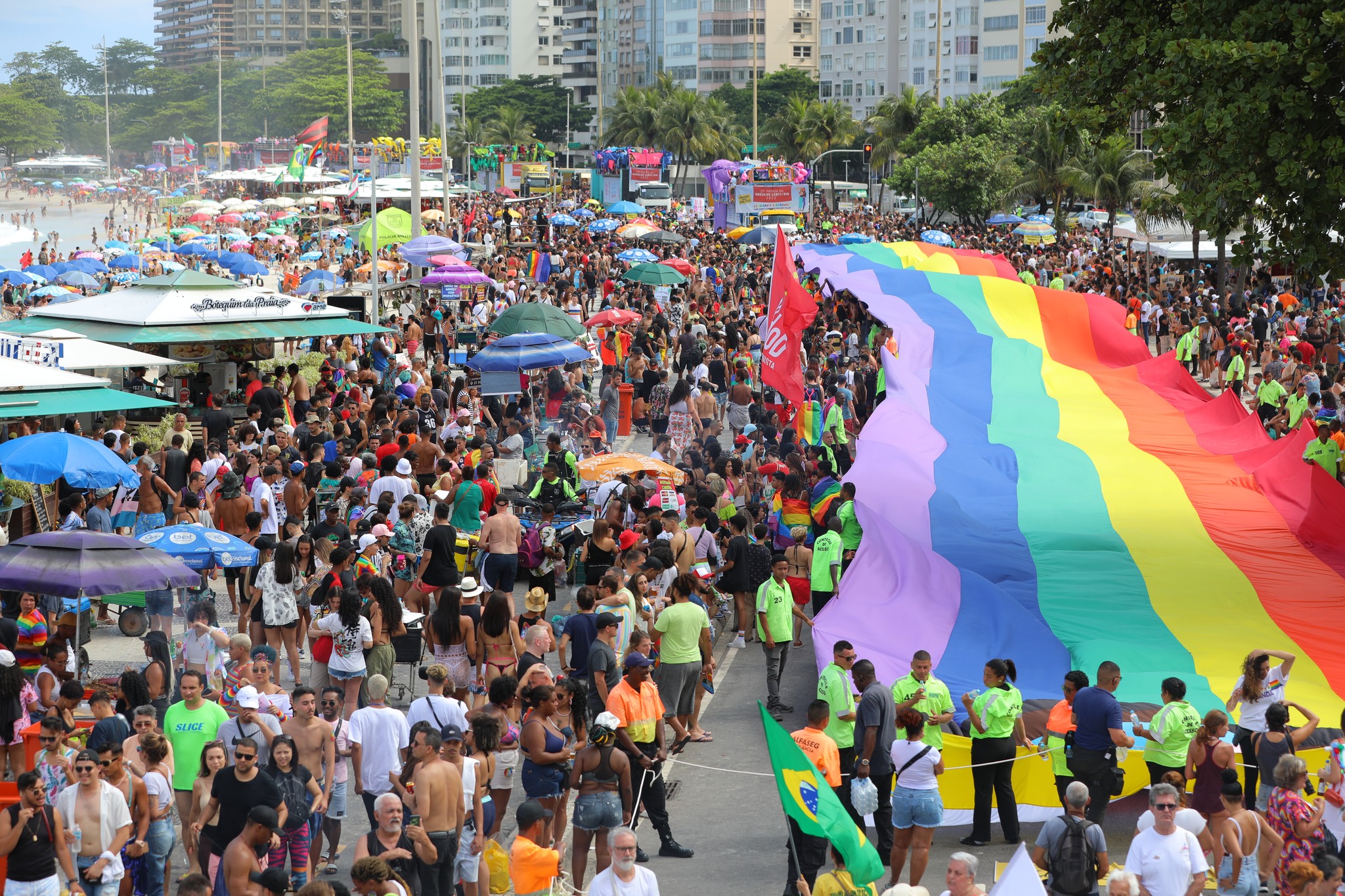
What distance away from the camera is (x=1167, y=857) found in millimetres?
7938

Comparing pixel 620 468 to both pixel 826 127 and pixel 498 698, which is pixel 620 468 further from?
pixel 826 127

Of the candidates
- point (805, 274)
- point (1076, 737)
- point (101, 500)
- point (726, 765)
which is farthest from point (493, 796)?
point (805, 274)

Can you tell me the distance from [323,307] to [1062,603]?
49.0 feet

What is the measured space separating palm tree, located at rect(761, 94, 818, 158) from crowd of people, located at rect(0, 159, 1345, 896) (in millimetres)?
76513

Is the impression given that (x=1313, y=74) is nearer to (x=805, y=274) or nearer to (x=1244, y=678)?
(x=1244, y=678)

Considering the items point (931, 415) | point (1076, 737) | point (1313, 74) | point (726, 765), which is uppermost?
point (1313, 74)

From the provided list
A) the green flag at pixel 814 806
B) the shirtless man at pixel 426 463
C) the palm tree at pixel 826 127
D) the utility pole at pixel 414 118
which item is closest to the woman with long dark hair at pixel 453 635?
the green flag at pixel 814 806

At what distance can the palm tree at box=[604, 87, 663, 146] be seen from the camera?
100438 mm

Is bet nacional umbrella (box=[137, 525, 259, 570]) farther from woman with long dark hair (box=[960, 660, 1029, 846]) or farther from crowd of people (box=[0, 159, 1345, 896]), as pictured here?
woman with long dark hair (box=[960, 660, 1029, 846])

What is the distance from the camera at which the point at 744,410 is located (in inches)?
859

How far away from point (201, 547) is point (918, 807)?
6129 millimetres

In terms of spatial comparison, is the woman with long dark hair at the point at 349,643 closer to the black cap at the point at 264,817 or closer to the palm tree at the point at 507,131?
the black cap at the point at 264,817

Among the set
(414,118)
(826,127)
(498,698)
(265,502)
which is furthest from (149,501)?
(826,127)

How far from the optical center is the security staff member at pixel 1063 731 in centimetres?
988
